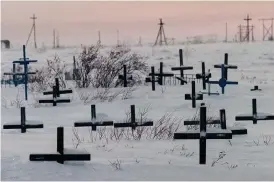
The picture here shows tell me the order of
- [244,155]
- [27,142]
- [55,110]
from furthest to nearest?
[55,110] → [27,142] → [244,155]

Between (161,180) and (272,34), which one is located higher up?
(272,34)

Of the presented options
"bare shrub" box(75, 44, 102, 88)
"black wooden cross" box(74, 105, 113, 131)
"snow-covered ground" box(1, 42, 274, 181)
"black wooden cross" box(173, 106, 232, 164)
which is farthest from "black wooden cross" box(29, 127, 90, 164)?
"bare shrub" box(75, 44, 102, 88)

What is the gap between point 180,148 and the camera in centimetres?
866

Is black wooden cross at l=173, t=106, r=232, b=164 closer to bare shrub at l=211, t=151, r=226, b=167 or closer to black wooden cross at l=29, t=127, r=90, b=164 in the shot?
bare shrub at l=211, t=151, r=226, b=167

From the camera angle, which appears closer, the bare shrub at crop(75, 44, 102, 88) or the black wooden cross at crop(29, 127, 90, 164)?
the black wooden cross at crop(29, 127, 90, 164)

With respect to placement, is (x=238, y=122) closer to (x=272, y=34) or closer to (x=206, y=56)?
(x=206, y=56)

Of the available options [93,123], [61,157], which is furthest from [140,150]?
[93,123]

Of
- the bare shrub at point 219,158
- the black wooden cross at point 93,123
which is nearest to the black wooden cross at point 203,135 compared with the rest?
the bare shrub at point 219,158

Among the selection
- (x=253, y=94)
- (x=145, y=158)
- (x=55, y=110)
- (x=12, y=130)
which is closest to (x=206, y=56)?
(x=253, y=94)

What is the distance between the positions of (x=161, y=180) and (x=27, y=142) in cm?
350

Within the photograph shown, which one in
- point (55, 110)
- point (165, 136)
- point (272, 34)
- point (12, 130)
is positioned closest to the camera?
point (165, 136)

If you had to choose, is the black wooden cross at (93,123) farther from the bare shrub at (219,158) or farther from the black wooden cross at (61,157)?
the black wooden cross at (61,157)

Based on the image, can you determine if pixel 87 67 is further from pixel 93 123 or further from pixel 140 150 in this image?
pixel 140 150

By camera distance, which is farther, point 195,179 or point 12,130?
point 12,130
